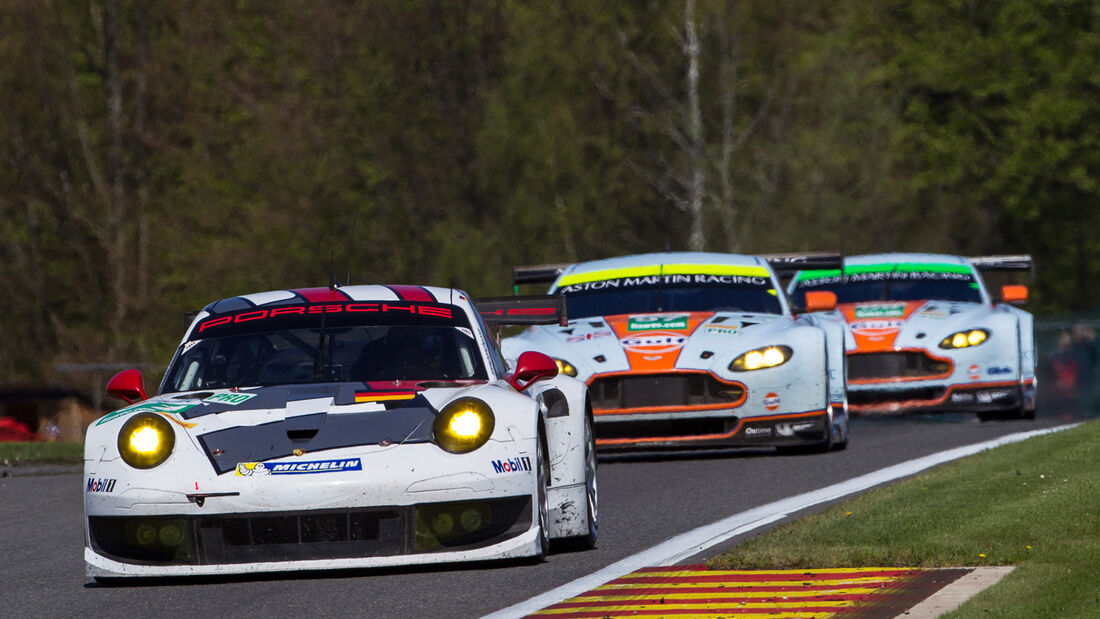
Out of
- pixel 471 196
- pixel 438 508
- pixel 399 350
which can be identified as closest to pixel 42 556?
pixel 399 350

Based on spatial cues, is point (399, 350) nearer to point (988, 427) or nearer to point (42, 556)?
point (42, 556)

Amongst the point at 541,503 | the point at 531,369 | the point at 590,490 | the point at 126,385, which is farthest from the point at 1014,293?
the point at 126,385

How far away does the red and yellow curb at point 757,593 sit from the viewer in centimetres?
609

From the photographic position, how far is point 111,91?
33.4 metres

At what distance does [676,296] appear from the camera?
13531mm

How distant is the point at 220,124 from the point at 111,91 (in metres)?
2.31

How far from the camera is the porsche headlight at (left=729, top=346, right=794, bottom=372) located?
12.2 meters

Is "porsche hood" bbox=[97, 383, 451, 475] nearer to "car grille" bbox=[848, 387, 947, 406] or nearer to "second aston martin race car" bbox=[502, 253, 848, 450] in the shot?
"second aston martin race car" bbox=[502, 253, 848, 450]

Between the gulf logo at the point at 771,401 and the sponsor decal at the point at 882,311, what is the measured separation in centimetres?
425

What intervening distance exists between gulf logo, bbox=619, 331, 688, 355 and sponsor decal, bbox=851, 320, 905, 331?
13.3ft

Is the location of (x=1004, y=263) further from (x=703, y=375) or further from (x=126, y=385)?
(x=126, y=385)

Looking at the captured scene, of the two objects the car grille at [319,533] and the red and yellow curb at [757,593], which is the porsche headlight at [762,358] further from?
the car grille at [319,533]

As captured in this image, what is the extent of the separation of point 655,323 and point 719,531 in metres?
4.30

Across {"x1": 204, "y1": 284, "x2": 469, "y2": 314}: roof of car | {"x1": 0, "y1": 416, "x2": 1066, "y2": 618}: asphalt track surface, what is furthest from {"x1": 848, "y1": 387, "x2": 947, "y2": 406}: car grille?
{"x1": 204, "y1": 284, "x2": 469, "y2": 314}: roof of car
